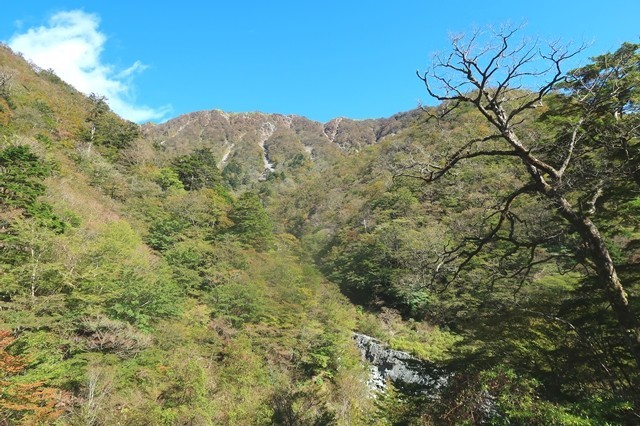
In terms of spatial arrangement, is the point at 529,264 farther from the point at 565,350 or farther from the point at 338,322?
the point at 338,322

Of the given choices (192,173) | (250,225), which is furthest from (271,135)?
(250,225)

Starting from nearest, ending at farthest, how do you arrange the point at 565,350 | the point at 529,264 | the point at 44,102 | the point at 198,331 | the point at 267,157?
the point at 529,264 < the point at 565,350 < the point at 198,331 < the point at 44,102 < the point at 267,157

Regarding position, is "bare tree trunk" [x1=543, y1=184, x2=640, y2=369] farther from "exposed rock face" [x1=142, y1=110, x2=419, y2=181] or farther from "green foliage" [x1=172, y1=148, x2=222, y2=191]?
"exposed rock face" [x1=142, y1=110, x2=419, y2=181]

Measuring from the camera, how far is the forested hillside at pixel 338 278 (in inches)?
204

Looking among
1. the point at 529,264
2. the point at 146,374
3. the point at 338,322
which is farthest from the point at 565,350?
the point at 338,322

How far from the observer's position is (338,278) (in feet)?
116

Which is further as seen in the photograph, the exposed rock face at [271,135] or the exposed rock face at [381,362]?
the exposed rock face at [271,135]

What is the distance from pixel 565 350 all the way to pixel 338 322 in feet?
59.9

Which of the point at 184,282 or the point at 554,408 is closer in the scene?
the point at 554,408

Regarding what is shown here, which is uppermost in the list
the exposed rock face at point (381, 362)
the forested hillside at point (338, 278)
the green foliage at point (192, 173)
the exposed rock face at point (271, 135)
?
the exposed rock face at point (271, 135)

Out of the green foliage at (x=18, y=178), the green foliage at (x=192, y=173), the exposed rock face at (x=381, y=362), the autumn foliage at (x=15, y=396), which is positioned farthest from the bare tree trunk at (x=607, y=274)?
the green foliage at (x=192, y=173)

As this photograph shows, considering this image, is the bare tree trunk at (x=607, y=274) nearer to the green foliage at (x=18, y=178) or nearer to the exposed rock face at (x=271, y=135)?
the green foliage at (x=18, y=178)

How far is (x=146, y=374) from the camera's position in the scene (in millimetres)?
14164

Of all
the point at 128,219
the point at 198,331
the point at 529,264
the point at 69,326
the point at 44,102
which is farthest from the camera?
the point at 44,102
